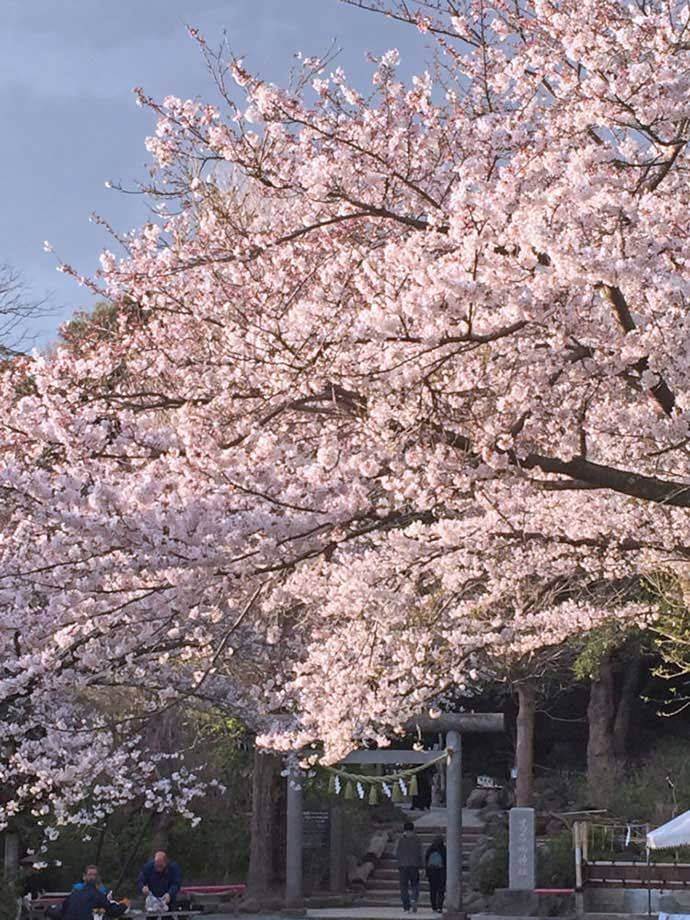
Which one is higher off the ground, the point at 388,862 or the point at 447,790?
the point at 447,790

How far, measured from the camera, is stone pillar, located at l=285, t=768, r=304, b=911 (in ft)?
60.1

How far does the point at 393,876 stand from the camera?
73.6ft

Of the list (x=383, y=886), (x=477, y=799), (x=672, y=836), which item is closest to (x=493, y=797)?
(x=477, y=799)

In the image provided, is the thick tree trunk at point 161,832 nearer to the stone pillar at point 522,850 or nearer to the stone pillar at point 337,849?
the stone pillar at point 337,849

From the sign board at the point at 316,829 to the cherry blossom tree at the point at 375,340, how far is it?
14.1 meters

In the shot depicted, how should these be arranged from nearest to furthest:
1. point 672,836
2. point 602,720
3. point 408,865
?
point 672,836 → point 408,865 → point 602,720

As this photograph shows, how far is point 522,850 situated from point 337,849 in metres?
4.43

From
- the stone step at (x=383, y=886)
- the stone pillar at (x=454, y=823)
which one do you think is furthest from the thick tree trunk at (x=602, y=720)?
the stone pillar at (x=454, y=823)

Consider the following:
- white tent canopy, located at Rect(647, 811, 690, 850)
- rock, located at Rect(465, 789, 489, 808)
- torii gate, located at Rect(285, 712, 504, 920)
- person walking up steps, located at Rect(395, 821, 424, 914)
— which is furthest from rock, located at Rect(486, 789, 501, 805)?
white tent canopy, located at Rect(647, 811, 690, 850)

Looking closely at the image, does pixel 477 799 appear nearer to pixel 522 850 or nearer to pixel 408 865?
pixel 408 865

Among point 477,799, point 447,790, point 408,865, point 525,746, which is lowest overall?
point 408,865

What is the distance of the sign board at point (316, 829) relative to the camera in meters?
21.5

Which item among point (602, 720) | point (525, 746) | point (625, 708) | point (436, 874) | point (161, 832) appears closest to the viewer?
point (161, 832)

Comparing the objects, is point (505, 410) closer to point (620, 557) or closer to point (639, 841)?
point (620, 557)
